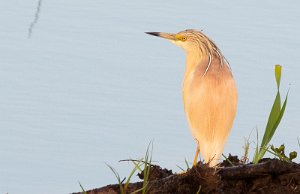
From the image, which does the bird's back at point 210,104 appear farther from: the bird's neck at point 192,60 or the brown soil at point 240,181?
the brown soil at point 240,181

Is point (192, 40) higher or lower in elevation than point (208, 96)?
higher

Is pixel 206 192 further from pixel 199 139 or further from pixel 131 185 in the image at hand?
pixel 199 139

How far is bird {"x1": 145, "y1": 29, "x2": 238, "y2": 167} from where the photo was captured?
5309mm

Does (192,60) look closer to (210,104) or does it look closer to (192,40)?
(192,40)

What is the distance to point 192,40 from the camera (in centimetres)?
571

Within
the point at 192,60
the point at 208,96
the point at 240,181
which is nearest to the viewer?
the point at 240,181

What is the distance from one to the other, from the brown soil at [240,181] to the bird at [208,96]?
0.34 meters

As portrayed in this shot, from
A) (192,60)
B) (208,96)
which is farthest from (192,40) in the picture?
(208,96)

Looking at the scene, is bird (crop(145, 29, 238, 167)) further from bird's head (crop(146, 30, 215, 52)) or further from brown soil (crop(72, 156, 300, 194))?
brown soil (crop(72, 156, 300, 194))

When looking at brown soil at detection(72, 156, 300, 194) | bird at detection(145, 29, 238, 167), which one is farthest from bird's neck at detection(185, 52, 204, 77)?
brown soil at detection(72, 156, 300, 194)

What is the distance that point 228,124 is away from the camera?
18.0 feet

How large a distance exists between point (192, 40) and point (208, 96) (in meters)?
0.51

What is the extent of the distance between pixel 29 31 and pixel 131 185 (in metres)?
5.40

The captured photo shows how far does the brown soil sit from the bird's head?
0.92m
